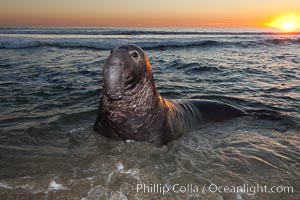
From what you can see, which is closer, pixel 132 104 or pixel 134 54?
pixel 134 54

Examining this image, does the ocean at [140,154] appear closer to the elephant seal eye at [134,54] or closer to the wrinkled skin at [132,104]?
the wrinkled skin at [132,104]

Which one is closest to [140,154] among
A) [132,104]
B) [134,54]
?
[132,104]

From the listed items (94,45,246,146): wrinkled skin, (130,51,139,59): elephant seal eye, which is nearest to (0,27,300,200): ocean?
(94,45,246,146): wrinkled skin

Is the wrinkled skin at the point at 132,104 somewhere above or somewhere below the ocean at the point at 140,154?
above

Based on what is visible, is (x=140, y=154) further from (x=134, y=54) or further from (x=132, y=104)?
(x=134, y=54)

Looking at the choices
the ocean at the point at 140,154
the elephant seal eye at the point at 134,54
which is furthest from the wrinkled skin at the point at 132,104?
the ocean at the point at 140,154

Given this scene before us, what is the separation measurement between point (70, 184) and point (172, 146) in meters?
1.83

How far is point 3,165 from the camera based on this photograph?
418 centimetres

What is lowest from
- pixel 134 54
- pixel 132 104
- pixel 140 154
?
pixel 140 154

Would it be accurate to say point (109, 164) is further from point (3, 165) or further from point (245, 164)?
point (245, 164)

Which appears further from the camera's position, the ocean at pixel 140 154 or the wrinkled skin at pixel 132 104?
the wrinkled skin at pixel 132 104

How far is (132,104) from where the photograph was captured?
4.68 metres

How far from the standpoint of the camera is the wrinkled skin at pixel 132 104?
13.7ft

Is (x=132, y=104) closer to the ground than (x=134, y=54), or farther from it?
closer to the ground
